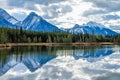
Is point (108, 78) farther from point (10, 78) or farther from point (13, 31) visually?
point (13, 31)

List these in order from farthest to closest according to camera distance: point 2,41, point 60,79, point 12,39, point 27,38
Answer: point 27,38
point 12,39
point 2,41
point 60,79

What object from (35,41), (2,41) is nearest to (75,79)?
(2,41)

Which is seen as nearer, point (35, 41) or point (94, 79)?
point (94, 79)

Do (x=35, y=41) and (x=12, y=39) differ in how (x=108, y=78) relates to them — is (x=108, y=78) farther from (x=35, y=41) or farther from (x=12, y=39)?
(x=35, y=41)

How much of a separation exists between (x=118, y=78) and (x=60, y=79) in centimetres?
699

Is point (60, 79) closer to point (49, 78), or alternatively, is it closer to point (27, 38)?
point (49, 78)

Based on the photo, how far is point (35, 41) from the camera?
19812 centimetres

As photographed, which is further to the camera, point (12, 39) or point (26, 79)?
point (12, 39)

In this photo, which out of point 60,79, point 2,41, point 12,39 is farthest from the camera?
point 12,39

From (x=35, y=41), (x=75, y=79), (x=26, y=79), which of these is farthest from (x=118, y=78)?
(x=35, y=41)

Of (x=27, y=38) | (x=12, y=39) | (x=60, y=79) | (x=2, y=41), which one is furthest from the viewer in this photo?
(x=27, y=38)

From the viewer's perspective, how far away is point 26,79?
32.6 meters

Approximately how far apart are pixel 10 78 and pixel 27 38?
523 feet

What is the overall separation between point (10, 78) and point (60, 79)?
6.16 m
